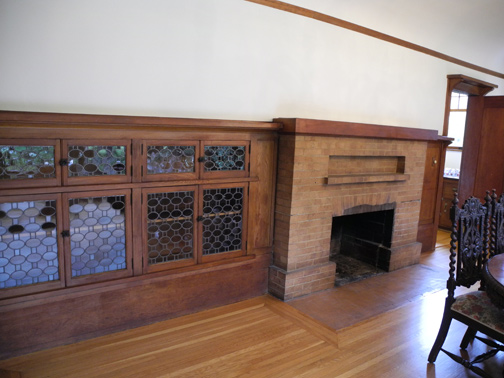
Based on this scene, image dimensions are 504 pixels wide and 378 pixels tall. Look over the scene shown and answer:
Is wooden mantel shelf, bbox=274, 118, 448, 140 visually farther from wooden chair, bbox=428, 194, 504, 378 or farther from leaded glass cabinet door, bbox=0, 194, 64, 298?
leaded glass cabinet door, bbox=0, 194, 64, 298

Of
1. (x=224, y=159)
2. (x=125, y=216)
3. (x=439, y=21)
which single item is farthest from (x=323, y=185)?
(x=439, y=21)

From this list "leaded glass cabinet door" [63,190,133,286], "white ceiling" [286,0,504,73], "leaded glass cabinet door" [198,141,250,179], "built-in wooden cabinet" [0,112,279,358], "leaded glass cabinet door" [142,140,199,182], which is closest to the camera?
"built-in wooden cabinet" [0,112,279,358]

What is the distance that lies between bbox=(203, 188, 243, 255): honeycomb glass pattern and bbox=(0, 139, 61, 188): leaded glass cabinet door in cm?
102

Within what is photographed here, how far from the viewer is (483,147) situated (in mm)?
5195

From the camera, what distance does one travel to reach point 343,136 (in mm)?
3309

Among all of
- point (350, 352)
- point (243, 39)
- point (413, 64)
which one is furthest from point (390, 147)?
point (350, 352)

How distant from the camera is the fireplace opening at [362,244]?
3908 millimetres

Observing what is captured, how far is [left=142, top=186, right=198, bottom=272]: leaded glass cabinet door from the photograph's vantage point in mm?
2633

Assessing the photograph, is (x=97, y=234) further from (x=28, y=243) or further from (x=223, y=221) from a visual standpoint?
(x=223, y=221)

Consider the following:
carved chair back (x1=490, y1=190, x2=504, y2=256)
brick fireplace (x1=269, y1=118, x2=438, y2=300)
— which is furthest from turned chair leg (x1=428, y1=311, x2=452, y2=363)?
brick fireplace (x1=269, y1=118, x2=438, y2=300)

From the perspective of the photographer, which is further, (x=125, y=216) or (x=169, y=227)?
(x=169, y=227)

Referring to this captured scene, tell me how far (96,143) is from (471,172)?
492 centimetres

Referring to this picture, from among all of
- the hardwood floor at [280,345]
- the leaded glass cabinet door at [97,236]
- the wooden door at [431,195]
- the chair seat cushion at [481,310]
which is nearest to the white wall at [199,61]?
the leaded glass cabinet door at [97,236]

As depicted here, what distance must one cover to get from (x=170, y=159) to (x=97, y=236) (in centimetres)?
69
